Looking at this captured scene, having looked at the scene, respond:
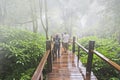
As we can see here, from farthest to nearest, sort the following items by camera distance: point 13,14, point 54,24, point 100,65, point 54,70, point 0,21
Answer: point 54,24 → point 13,14 → point 0,21 → point 100,65 → point 54,70

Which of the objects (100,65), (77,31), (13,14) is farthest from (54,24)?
(100,65)

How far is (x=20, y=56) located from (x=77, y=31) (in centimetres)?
4222

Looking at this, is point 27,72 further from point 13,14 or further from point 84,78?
point 13,14

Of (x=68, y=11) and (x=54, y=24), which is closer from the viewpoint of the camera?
(x=68, y=11)

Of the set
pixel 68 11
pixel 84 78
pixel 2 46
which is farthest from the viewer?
pixel 68 11

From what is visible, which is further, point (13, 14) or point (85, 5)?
point (85, 5)

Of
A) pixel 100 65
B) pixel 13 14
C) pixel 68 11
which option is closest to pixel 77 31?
pixel 68 11

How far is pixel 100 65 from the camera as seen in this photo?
30.2 ft

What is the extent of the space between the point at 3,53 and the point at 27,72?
1.52 metres

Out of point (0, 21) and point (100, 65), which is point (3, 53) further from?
point (0, 21)

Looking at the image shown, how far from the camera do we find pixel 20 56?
27.5 ft

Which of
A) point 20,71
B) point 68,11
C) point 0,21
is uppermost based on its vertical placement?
point 68,11

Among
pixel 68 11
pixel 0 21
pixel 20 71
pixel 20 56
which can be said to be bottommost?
pixel 20 71

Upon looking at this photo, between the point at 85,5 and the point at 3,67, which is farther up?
the point at 85,5
